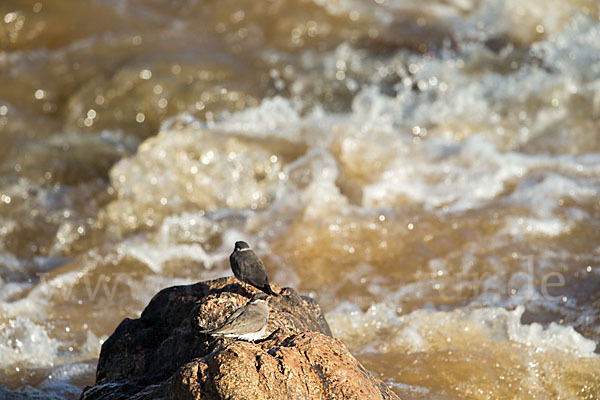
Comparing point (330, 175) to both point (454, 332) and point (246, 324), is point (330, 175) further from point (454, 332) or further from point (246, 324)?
point (246, 324)

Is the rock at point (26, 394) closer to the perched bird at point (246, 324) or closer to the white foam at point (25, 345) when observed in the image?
the white foam at point (25, 345)

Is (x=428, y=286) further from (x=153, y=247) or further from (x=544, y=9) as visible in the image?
(x=544, y=9)

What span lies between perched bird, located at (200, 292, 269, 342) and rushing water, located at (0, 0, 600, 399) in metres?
1.22

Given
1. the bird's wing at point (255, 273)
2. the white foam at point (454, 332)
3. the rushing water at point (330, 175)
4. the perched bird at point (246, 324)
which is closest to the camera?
the perched bird at point (246, 324)

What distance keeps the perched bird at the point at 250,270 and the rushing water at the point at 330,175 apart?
991 millimetres

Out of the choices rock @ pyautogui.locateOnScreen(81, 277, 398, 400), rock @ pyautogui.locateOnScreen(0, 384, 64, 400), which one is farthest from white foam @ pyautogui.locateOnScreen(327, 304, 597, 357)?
rock @ pyautogui.locateOnScreen(0, 384, 64, 400)

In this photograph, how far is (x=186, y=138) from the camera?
6609 mm

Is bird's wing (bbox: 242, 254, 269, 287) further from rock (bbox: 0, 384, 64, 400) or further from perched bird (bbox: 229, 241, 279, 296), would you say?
rock (bbox: 0, 384, 64, 400)

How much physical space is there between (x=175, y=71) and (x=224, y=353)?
5.76m

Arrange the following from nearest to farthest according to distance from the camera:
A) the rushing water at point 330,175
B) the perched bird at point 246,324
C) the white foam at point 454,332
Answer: the perched bird at point 246,324 < the white foam at point 454,332 < the rushing water at point 330,175

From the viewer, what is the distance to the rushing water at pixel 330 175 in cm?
430

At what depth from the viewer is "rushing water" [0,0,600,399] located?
430 cm

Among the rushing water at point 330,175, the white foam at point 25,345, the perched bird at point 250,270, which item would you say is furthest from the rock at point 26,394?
the perched bird at point 250,270

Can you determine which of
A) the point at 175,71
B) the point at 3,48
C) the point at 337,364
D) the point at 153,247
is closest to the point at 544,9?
the point at 175,71
